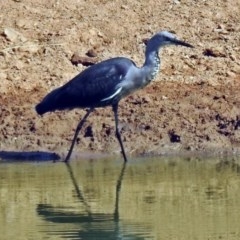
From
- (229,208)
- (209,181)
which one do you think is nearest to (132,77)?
(209,181)

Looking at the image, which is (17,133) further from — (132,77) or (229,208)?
(229,208)

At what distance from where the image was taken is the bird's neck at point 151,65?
15531mm

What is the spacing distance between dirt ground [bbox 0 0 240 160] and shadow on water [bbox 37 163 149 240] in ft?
11.4

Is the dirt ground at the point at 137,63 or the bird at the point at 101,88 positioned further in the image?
the dirt ground at the point at 137,63

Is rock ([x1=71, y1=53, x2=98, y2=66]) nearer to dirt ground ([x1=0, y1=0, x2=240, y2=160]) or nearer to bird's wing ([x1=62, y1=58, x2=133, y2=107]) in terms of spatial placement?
dirt ground ([x1=0, y1=0, x2=240, y2=160])

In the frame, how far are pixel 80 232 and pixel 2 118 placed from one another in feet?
18.7

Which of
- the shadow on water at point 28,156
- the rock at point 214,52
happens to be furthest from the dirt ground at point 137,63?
the shadow on water at point 28,156

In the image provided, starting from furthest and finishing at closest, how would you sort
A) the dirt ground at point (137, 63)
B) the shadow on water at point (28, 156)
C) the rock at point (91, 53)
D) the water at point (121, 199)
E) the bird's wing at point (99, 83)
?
the rock at point (91, 53)
the dirt ground at point (137, 63)
the shadow on water at point (28, 156)
the bird's wing at point (99, 83)
the water at point (121, 199)

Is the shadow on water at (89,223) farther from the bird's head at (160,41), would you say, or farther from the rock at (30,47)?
the rock at (30,47)

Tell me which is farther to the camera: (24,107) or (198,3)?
(198,3)

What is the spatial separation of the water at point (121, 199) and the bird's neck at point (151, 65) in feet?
3.42

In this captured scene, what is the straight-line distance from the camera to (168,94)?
1709 cm

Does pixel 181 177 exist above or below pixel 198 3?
below

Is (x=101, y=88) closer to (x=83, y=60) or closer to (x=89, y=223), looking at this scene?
(x=83, y=60)
